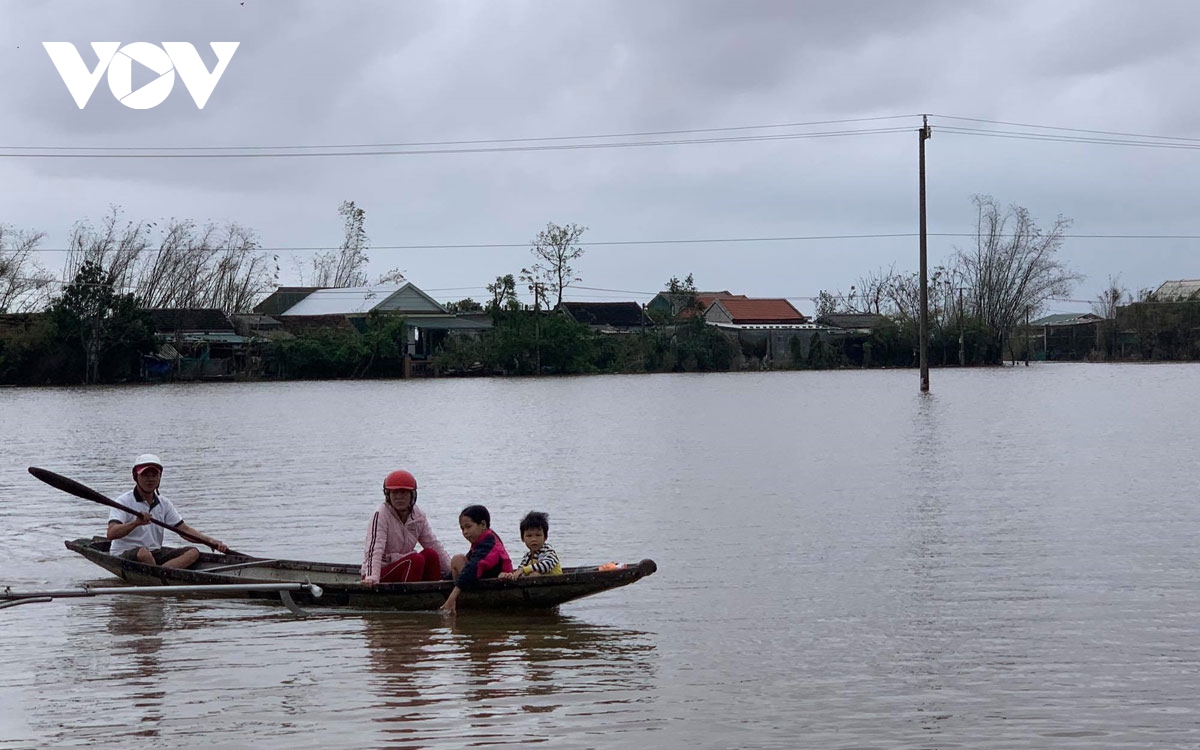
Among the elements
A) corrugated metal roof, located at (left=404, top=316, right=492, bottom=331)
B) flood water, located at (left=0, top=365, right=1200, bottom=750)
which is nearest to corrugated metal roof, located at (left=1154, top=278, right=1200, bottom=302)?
corrugated metal roof, located at (left=404, top=316, right=492, bottom=331)

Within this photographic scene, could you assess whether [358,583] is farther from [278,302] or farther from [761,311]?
[761,311]

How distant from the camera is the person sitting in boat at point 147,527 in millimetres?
10398

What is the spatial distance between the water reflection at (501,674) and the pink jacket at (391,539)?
400 millimetres

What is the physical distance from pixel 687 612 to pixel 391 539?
7.27ft

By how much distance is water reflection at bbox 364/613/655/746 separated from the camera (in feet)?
22.3

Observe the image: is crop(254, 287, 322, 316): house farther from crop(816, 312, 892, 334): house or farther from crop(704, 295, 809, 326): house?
crop(816, 312, 892, 334): house

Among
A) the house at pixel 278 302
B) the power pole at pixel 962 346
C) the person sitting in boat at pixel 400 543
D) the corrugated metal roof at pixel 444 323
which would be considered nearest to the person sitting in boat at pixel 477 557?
the person sitting in boat at pixel 400 543

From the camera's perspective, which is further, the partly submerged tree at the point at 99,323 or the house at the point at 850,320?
the house at the point at 850,320

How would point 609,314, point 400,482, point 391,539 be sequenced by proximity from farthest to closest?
point 609,314 → point 391,539 → point 400,482

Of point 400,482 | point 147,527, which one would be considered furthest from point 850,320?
point 400,482

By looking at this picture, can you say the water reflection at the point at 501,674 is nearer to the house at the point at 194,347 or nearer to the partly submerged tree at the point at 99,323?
the partly submerged tree at the point at 99,323

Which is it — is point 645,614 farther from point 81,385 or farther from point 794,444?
point 81,385

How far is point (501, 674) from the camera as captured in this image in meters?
7.83

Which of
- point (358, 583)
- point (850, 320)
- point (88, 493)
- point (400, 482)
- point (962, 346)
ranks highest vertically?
point (850, 320)
